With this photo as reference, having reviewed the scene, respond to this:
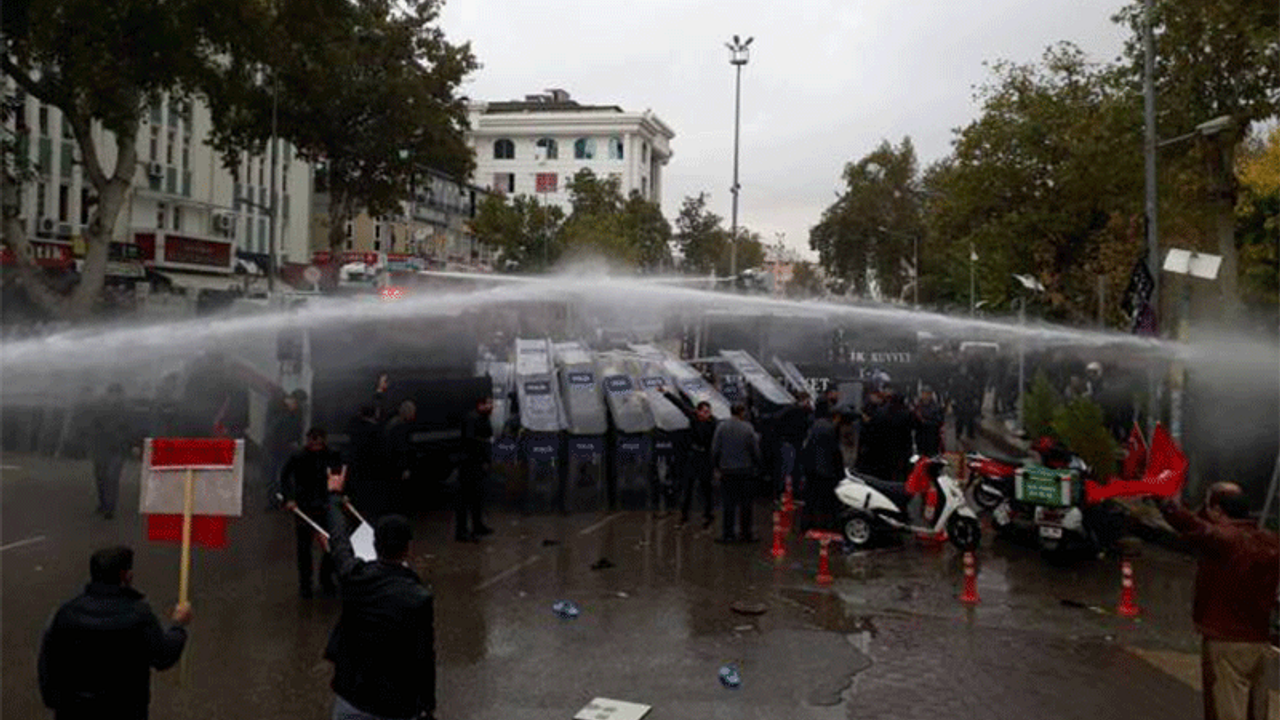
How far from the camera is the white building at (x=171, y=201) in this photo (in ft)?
121

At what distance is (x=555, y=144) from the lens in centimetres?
10325

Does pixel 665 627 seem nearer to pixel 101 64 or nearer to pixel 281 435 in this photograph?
pixel 281 435

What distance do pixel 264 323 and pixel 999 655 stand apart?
40.1 ft

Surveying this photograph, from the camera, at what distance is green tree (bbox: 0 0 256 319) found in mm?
21109

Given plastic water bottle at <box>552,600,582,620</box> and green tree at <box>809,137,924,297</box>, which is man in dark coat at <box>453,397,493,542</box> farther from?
green tree at <box>809,137,924,297</box>

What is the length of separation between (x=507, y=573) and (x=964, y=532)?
555 cm

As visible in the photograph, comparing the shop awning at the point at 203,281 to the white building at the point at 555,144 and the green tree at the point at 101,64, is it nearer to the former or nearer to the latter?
the green tree at the point at 101,64

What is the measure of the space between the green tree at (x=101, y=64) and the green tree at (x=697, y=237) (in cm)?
4955

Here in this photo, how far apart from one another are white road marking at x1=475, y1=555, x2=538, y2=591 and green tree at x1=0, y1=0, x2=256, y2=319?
14422mm

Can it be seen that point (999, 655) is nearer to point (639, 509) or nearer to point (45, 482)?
point (639, 509)

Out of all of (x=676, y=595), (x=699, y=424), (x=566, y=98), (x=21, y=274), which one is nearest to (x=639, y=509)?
(x=699, y=424)

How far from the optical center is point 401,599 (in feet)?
17.6

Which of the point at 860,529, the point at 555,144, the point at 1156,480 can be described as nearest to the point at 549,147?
the point at 555,144

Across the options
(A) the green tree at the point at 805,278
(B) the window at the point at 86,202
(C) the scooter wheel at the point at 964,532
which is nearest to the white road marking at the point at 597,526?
(C) the scooter wheel at the point at 964,532
